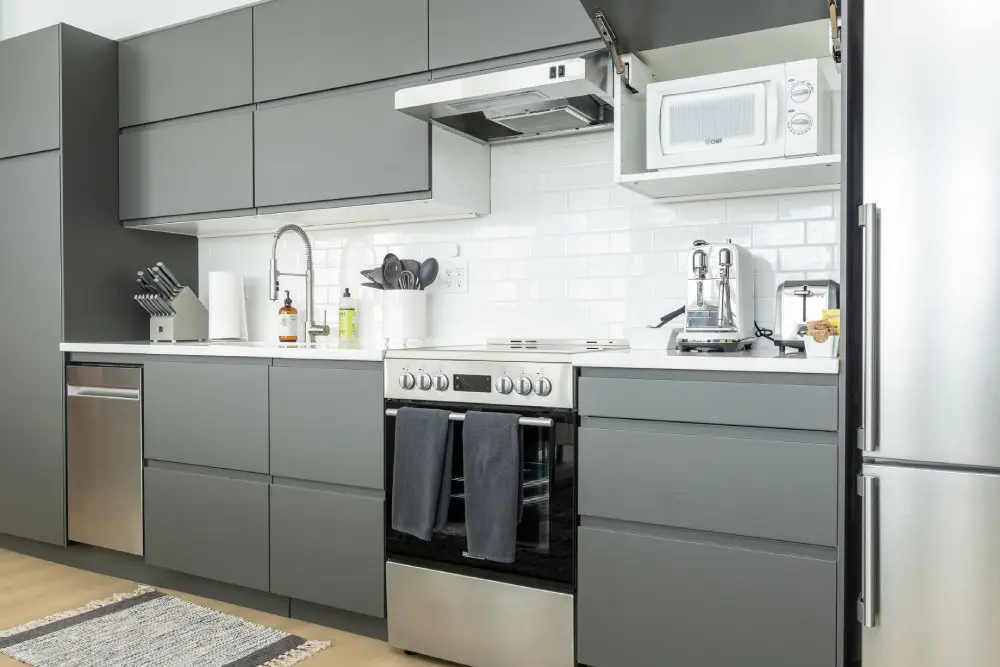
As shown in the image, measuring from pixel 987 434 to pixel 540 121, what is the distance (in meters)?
1.69

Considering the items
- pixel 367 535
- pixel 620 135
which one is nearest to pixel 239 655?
pixel 367 535

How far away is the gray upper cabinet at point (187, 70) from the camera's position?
3.22 metres

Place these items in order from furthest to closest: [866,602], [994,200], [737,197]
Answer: [737,197]
[866,602]
[994,200]

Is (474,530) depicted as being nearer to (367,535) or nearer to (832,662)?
(367,535)

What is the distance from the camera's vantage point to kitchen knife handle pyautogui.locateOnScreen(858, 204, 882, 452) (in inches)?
72.4

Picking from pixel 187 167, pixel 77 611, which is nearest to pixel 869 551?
pixel 77 611

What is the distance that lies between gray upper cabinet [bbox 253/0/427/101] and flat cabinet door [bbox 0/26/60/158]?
0.93 meters

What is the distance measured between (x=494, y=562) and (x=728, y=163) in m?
1.34

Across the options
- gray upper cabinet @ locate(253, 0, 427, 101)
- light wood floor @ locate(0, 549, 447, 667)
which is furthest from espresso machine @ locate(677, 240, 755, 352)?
light wood floor @ locate(0, 549, 447, 667)

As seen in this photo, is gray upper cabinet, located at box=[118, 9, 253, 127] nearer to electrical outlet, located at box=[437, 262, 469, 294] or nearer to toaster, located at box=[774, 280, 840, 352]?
electrical outlet, located at box=[437, 262, 469, 294]

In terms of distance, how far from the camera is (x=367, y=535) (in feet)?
8.48

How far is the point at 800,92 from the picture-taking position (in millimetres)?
2250

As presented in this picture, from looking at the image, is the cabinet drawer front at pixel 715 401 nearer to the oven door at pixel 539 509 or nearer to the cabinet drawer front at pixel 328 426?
the oven door at pixel 539 509

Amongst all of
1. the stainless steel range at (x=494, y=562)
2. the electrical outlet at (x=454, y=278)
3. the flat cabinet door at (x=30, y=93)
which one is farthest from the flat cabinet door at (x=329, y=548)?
the flat cabinet door at (x=30, y=93)
